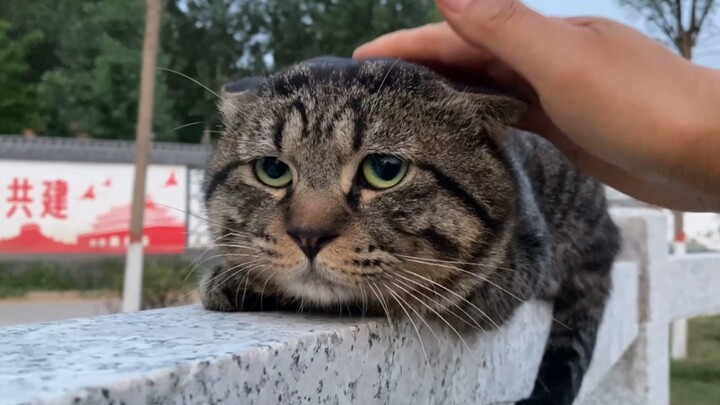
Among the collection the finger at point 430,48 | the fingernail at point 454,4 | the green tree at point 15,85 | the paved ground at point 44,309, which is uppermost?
the green tree at point 15,85

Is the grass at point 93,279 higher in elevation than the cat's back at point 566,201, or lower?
lower

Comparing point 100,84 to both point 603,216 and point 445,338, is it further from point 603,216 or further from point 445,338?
point 445,338

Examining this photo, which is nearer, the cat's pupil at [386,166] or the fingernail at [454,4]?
the fingernail at [454,4]

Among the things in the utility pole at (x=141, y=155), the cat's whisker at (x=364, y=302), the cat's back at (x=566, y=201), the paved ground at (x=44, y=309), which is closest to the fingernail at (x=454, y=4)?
the cat's whisker at (x=364, y=302)

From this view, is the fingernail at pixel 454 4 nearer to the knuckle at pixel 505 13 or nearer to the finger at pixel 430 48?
the knuckle at pixel 505 13

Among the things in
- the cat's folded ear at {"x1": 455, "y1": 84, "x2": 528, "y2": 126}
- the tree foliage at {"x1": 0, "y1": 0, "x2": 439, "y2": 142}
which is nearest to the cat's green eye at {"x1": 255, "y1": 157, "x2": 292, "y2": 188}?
the cat's folded ear at {"x1": 455, "y1": 84, "x2": 528, "y2": 126}

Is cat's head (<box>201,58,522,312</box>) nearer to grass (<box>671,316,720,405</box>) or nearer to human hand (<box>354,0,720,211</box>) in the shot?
human hand (<box>354,0,720,211</box>)

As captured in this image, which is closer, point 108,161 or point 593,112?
point 593,112

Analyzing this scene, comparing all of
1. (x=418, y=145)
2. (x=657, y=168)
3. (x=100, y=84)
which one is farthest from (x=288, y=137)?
(x=100, y=84)
